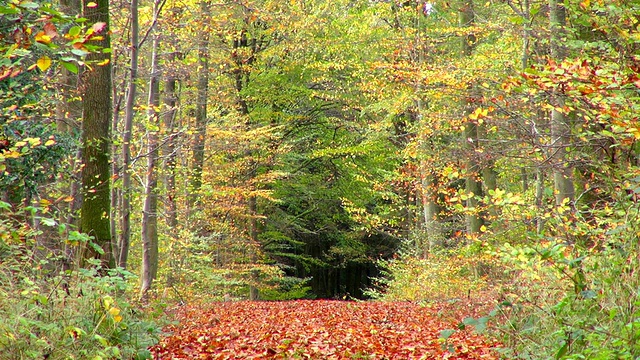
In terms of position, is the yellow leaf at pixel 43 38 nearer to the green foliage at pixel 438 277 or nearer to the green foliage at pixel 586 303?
the green foliage at pixel 586 303

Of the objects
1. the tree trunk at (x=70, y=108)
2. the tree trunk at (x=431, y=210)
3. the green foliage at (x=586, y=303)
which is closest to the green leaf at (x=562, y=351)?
the green foliage at (x=586, y=303)

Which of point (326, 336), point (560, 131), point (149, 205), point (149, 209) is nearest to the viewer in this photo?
point (326, 336)

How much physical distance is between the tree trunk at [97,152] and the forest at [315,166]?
0.10 feet

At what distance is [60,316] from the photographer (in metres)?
5.83

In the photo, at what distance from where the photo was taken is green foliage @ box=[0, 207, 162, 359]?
16.7 ft

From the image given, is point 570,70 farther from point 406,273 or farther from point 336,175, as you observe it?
point 336,175

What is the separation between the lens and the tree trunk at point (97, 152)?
8.41m

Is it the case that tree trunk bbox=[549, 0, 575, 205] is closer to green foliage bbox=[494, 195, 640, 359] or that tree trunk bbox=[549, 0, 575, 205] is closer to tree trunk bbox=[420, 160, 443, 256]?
green foliage bbox=[494, 195, 640, 359]

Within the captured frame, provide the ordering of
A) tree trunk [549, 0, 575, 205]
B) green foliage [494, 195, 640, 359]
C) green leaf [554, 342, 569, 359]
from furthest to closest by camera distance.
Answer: tree trunk [549, 0, 575, 205] → green leaf [554, 342, 569, 359] → green foliage [494, 195, 640, 359]

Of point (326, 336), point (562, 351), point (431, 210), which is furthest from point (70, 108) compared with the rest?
point (431, 210)

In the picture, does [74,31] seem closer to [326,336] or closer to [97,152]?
[97,152]

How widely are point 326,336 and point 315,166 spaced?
60.4 feet

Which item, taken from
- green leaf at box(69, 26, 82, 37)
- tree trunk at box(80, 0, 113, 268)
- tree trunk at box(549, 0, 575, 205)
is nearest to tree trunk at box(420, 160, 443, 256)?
tree trunk at box(549, 0, 575, 205)

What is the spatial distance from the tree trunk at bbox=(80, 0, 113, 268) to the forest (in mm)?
29
